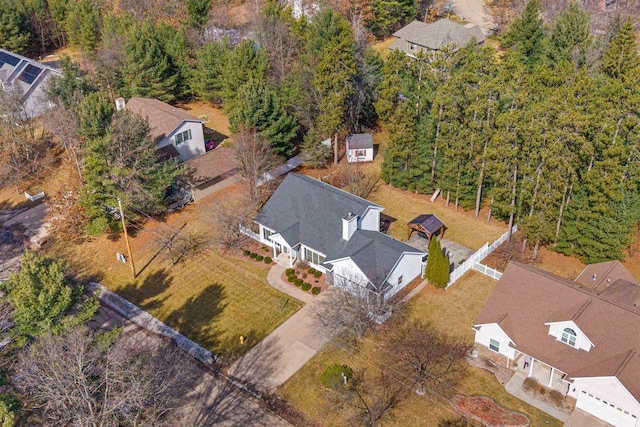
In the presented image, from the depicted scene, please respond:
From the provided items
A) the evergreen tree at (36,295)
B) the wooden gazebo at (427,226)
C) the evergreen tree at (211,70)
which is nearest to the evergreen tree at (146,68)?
the evergreen tree at (211,70)

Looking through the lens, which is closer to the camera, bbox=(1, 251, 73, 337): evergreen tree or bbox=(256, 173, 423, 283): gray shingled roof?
bbox=(1, 251, 73, 337): evergreen tree

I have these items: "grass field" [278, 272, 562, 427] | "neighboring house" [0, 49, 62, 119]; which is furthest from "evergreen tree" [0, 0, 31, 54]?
"grass field" [278, 272, 562, 427]

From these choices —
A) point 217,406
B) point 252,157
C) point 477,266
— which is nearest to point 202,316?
point 217,406

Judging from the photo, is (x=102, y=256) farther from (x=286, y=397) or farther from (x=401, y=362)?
(x=401, y=362)

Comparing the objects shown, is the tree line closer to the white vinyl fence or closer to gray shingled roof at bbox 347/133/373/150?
the white vinyl fence

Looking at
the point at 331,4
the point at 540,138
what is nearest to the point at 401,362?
the point at 540,138

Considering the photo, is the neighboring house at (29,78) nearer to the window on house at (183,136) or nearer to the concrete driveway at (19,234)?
the concrete driveway at (19,234)

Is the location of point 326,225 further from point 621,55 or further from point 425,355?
point 621,55
